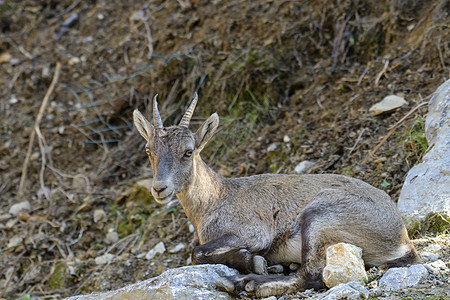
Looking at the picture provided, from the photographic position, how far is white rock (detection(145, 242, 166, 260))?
7.29 meters

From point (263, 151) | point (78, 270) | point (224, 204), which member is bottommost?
point (78, 270)

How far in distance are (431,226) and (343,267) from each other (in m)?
1.58

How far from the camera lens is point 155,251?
7.33 meters

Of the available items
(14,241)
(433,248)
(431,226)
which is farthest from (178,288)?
(14,241)

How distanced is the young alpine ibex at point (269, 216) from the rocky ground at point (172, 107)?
0.90 meters

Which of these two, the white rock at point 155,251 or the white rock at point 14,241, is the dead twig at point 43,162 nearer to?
the white rock at point 14,241

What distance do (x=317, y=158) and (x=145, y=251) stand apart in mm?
2856

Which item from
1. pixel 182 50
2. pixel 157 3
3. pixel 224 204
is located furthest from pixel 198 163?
pixel 157 3

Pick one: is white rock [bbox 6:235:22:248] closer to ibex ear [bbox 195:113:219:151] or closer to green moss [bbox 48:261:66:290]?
green moss [bbox 48:261:66:290]

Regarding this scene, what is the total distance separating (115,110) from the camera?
33.7 feet

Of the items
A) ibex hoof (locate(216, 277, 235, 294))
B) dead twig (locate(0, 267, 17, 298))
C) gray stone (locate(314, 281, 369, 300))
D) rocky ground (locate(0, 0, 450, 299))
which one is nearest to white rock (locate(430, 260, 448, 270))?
gray stone (locate(314, 281, 369, 300))

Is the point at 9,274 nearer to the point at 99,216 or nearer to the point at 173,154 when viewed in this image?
the point at 99,216

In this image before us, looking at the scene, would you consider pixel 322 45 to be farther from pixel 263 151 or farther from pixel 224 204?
pixel 224 204

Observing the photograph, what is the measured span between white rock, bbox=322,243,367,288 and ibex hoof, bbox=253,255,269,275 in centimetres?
79
